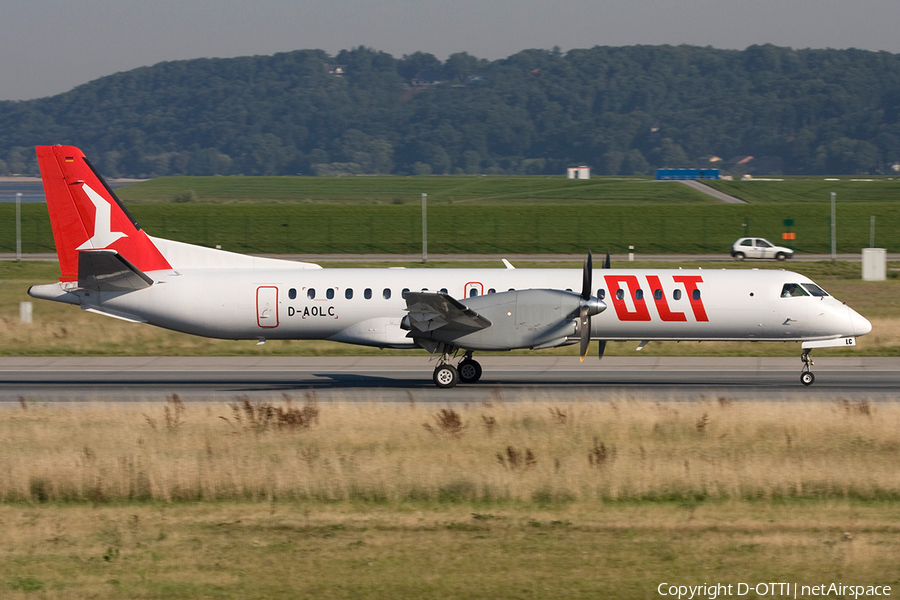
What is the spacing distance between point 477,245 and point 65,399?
56.2m

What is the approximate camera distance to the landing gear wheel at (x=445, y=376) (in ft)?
80.5

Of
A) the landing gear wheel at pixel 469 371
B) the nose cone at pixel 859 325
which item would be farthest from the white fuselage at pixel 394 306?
the landing gear wheel at pixel 469 371

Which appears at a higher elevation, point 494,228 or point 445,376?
point 494,228

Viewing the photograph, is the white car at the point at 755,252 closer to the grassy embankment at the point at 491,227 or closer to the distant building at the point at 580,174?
the grassy embankment at the point at 491,227

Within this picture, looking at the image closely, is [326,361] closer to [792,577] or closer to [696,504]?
[696,504]

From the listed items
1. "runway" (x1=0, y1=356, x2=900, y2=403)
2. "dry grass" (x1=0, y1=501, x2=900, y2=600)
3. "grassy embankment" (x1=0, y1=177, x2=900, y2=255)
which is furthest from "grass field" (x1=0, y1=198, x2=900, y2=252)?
"dry grass" (x1=0, y1=501, x2=900, y2=600)

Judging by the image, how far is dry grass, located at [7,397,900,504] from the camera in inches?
548

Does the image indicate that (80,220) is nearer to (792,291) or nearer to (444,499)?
(444,499)

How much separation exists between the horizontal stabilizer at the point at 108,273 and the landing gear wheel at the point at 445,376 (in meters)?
7.82

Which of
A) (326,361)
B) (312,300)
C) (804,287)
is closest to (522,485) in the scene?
(312,300)

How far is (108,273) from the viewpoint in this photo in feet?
81.9

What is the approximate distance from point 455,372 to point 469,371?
808 millimetres

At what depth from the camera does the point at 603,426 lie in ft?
59.9

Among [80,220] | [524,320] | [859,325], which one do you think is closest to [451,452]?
[524,320]
